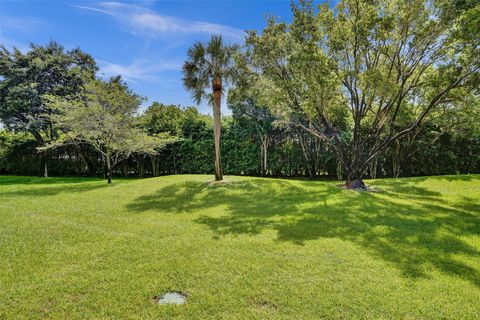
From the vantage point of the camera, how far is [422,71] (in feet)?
33.7

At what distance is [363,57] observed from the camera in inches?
419

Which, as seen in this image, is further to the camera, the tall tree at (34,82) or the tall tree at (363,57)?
the tall tree at (34,82)

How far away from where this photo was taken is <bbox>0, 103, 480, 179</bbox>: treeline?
15.1 m

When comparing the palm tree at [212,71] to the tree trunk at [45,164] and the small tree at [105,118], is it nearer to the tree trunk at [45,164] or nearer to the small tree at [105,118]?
the small tree at [105,118]

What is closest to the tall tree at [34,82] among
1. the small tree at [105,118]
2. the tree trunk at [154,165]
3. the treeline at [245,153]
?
the treeline at [245,153]

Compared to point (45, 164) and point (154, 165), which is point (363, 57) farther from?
point (45, 164)

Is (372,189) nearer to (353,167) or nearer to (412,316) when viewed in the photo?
(353,167)

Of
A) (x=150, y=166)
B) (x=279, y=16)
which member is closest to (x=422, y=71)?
(x=279, y=16)

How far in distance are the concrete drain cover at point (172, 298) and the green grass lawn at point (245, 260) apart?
0.08 metres

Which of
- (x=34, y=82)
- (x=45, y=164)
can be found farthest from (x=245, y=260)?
(x=45, y=164)

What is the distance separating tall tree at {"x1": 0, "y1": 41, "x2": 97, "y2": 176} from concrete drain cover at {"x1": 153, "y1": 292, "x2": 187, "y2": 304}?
1934 centimetres

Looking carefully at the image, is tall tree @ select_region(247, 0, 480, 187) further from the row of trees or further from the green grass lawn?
the green grass lawn

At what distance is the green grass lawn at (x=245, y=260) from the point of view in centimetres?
316

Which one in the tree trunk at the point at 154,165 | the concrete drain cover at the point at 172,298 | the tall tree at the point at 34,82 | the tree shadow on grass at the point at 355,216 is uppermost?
the tall tree at the point at 34,82
